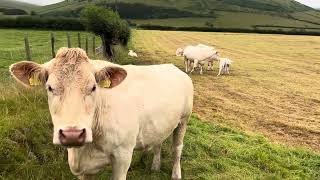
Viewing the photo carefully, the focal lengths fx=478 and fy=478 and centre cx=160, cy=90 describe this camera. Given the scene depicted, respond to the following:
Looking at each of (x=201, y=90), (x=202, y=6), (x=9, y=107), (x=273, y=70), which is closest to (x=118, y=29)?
(x=273, y=70)

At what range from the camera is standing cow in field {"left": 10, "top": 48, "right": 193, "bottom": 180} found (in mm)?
5203

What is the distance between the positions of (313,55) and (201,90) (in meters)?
24.9

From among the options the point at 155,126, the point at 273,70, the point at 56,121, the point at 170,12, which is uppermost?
the point at 56,121

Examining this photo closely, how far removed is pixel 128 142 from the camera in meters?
6.34

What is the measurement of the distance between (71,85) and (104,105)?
1018 mm

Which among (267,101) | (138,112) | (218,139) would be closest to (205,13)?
(267,101)

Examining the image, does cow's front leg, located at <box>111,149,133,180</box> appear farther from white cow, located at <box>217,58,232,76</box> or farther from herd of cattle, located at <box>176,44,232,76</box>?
white cow, located at <box>217,58,232,76</box>

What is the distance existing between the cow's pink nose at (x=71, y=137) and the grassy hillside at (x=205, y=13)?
4755 inches

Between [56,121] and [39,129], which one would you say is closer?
[56,121]

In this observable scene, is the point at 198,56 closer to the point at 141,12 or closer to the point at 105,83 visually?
the point at 105,83

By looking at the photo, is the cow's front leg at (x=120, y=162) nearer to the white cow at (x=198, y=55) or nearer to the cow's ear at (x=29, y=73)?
the cow's ear at (x=29, y=73)

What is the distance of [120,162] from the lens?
20.6ft

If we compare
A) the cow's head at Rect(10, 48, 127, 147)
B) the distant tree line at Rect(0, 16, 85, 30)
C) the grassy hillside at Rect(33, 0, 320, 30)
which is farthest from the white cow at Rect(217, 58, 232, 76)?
the grassy hillside at Rect(33, 0, 320, 30)

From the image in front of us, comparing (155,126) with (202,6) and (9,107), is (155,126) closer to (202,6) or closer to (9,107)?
(9,107)
